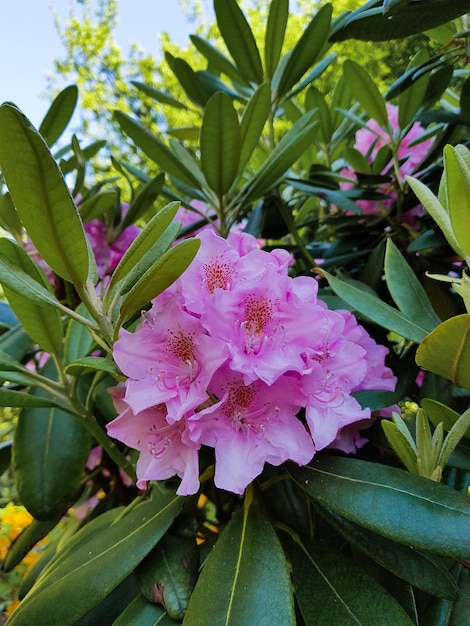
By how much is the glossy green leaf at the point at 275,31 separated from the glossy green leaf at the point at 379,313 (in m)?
0.53

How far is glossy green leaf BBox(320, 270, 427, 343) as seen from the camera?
58 centimetres

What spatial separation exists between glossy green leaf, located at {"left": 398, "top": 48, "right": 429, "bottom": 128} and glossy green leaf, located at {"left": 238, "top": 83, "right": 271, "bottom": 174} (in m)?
0.26

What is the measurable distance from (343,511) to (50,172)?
40 centimetres

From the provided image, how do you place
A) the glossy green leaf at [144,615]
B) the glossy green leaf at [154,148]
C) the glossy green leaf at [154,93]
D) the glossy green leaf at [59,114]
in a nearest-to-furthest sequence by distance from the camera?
the glossy green leaf at [144,615]
the glossy green leaf at [154,148]
the glossy green leaf at [59,114]
the glossy green leaf at [154,93]

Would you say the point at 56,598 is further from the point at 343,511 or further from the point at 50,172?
the point at 50,172

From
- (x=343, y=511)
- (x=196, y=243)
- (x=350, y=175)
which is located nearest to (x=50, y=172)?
(x=196, y=243)

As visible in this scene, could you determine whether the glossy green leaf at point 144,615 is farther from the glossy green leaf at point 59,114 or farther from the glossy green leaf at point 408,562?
the glossy green leaf at point 59,114

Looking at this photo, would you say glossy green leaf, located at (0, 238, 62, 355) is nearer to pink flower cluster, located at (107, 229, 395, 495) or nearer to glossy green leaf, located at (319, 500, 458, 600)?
pink flower cluster, located at (107, 229, 395, 495)

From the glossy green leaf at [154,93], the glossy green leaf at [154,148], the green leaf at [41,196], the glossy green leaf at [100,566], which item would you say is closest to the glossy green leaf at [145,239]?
the green leaf at [41,196]

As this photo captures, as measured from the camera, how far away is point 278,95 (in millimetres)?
957

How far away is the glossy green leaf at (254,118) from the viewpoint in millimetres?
767

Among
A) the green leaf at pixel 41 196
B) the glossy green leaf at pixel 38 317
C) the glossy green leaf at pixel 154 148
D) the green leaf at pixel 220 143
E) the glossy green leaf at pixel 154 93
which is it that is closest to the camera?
the green leaf at pixel 41 196

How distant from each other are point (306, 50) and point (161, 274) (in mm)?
622

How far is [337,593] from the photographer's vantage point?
1.66 ft
